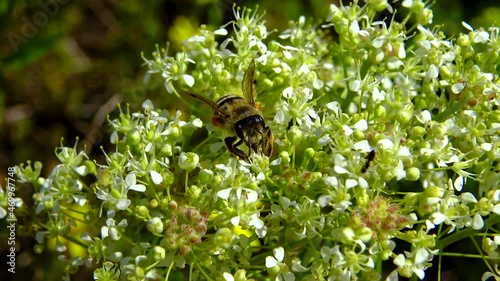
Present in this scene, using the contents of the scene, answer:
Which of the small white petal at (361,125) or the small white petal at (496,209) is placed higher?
the small white petal at (361,125)

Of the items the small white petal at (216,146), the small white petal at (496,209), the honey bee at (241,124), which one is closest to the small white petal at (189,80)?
the honey bee at (241,124)

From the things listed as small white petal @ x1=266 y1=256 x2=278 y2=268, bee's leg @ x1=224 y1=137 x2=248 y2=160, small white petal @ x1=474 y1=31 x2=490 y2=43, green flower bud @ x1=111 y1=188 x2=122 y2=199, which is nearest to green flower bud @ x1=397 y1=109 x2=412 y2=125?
small white petal @ x1=474 y1=31 x2=490 y2=43

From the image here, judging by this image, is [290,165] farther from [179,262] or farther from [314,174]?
[179,262]

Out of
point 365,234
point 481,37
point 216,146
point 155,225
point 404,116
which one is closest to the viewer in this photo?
point 365,234

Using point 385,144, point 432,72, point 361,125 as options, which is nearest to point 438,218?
point 385,144

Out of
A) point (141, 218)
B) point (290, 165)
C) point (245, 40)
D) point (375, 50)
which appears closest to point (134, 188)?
point (141, 218)

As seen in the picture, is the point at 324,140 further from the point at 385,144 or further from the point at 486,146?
the point at 486,146

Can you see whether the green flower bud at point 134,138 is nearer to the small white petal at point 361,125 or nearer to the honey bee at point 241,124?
the honey bee at point 241,124

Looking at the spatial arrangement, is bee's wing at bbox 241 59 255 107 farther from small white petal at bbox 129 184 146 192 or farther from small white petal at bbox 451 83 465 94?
small white petal at bbox 451 83 465 94
